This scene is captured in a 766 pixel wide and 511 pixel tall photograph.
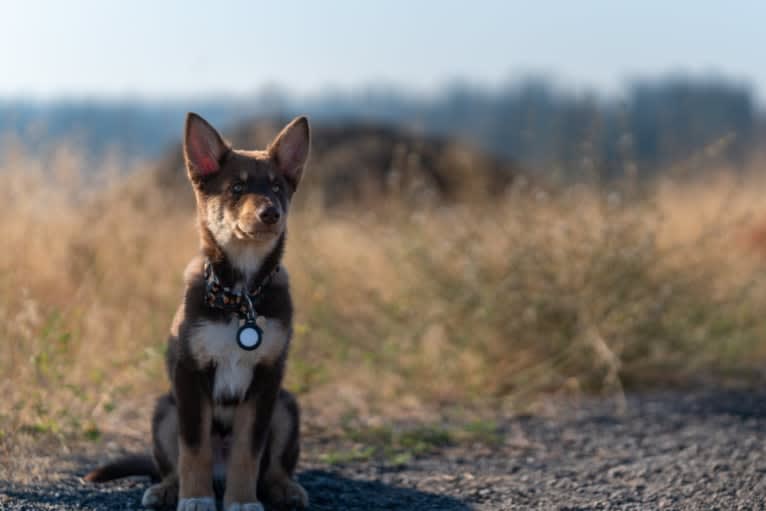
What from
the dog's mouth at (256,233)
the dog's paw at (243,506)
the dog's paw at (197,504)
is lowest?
the dog's paw at (243,506)

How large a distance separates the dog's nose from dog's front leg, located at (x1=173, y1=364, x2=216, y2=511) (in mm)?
678

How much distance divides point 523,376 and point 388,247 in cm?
151

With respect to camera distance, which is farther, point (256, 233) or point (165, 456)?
point (165, 456)

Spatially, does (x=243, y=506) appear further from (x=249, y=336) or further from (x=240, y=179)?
(x=240, y=179)

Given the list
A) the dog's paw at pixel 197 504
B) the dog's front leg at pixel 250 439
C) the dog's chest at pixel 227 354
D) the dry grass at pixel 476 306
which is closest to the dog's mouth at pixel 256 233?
the dog's chest at pixel 227 354

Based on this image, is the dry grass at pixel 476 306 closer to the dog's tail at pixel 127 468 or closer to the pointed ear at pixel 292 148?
the dog's tail at pixel 127 468

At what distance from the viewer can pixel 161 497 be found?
4.20m

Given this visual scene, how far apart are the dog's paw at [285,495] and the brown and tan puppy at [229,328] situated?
0.10ft

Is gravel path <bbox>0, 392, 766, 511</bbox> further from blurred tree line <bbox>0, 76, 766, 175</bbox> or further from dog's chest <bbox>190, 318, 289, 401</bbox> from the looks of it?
blurred tree line <bbox>0, 76, 766, 175</bbox>

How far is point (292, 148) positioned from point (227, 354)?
96 centimetres

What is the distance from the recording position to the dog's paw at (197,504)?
393 cm

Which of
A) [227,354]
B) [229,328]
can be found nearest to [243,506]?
[227,354]

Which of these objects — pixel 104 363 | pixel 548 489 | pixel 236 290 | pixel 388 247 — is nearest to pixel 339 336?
pixel 388 247

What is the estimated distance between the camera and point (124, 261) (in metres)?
8.10
